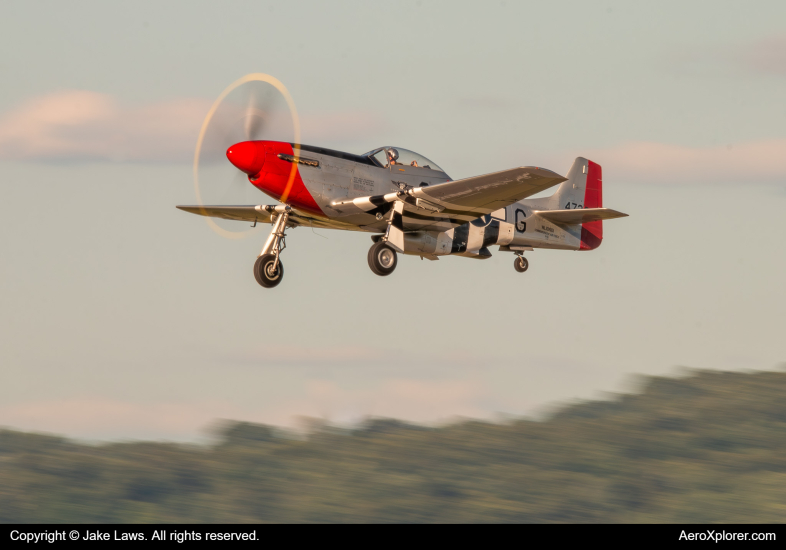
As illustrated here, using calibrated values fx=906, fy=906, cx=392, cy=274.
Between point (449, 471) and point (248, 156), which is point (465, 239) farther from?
point (449, 471)

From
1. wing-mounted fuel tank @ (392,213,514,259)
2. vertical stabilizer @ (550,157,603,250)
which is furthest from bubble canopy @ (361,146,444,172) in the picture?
vertical stabilizer @ (550,157,603,250)

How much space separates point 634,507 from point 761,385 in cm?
2799

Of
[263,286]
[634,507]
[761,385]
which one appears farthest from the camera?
[761,385]

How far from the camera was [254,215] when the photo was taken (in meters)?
21.1

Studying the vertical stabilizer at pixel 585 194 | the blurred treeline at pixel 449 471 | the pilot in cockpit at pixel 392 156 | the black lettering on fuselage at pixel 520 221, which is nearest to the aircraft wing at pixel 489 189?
the pilot in cockpit at pixel 392 156

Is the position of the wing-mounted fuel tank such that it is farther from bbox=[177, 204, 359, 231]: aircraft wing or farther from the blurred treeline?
the blurred treeline

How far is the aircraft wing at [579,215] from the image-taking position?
1957 cm

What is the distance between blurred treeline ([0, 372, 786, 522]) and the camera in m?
57.6

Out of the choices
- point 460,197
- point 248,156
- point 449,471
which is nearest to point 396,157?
point 460,197

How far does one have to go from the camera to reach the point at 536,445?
7638 cm

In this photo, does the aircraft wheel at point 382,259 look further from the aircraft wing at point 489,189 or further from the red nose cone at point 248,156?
the red nose cone at point 248,156

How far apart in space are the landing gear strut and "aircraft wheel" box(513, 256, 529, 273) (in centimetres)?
644
